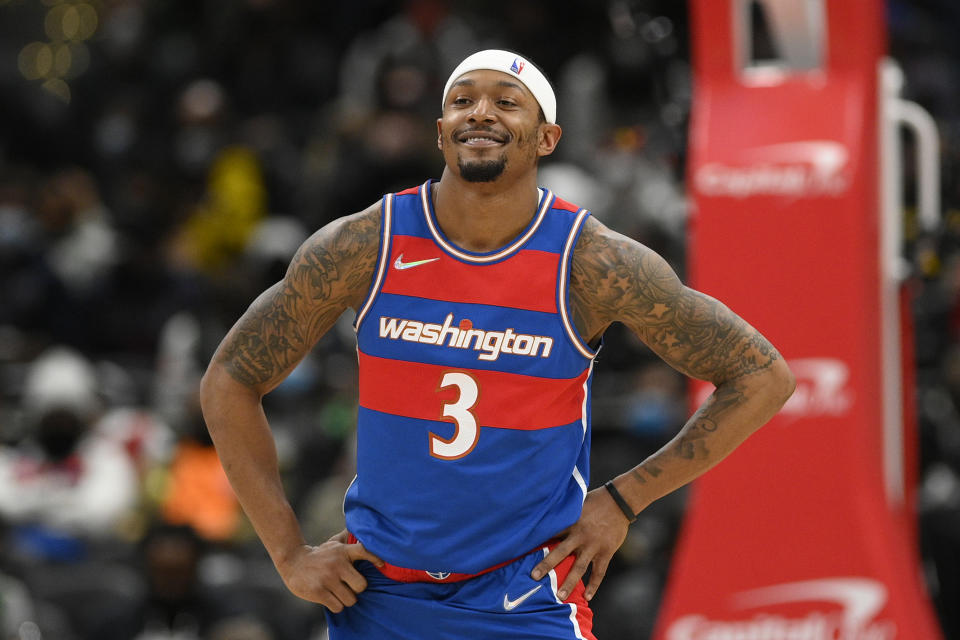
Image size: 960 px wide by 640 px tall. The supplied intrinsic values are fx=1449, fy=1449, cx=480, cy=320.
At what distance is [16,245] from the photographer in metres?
11.2

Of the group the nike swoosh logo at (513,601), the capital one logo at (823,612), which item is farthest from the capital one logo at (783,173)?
the nike swoosh logo at (513,601)

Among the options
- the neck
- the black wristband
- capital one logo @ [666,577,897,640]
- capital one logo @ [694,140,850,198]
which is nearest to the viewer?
the neck

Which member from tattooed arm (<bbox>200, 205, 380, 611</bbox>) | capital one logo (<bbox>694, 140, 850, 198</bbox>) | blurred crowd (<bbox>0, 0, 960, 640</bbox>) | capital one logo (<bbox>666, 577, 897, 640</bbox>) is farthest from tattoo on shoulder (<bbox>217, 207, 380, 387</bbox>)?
blurred crowd (<bbox>0, 0, 960, 640</bbox>)

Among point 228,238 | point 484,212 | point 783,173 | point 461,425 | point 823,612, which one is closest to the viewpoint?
point 461,425

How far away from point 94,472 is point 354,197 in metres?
2.88

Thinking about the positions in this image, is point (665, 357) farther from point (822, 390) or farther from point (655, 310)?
point (822, 390)

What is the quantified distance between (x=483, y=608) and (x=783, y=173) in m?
3.26

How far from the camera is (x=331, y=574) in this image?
3887 mm

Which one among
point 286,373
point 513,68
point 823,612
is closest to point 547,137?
point 513,68

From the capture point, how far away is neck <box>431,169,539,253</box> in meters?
3.85

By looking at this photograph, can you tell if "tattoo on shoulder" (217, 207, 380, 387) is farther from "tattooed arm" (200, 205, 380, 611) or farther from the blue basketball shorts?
the blue basketball shorts

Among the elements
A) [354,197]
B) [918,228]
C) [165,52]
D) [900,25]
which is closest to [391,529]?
[918,228]

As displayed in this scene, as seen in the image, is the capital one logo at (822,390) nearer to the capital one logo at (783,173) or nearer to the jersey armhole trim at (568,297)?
the capital one logo at (783,173)

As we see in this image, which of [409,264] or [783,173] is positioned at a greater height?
[409,264]
